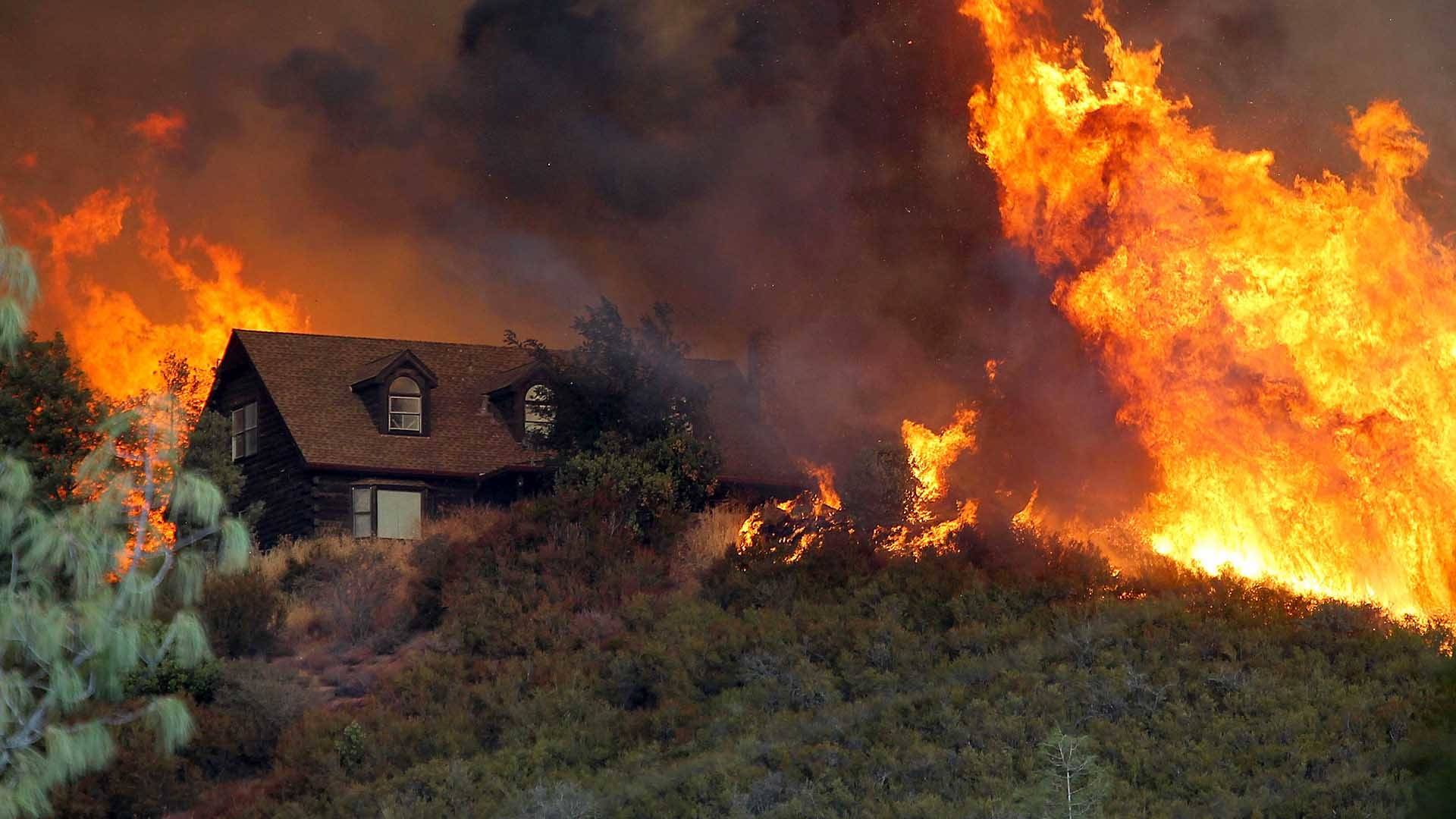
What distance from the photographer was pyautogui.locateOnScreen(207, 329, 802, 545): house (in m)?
41.0

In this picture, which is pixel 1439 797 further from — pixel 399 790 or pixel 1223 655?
pixel 399 790

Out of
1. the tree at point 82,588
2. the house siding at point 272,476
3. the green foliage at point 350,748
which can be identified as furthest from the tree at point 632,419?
the tree at point 82,588

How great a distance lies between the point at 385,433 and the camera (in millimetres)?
42500

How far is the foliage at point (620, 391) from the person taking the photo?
A: 3572cm

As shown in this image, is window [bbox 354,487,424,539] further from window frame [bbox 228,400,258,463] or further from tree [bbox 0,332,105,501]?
tree [bbox 0,332,105,501]

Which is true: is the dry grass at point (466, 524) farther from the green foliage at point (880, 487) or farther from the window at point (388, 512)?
the green foliage at point (880, 487)

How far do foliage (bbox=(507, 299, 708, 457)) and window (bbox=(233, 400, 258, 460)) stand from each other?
1029cm

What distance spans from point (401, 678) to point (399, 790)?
4072mm

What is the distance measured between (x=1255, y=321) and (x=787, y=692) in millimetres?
10328

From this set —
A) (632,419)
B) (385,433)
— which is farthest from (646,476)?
(385,433)

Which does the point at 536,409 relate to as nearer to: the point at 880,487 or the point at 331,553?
the point at 331,553

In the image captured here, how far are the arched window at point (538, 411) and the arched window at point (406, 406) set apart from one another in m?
2.54

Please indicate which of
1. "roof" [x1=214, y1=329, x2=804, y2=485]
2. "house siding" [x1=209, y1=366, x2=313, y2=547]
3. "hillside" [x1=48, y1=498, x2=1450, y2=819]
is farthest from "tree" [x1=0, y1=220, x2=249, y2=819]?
"house siding" [x1=209, y1=366, x2=313, y2=547]

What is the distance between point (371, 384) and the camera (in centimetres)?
4284
